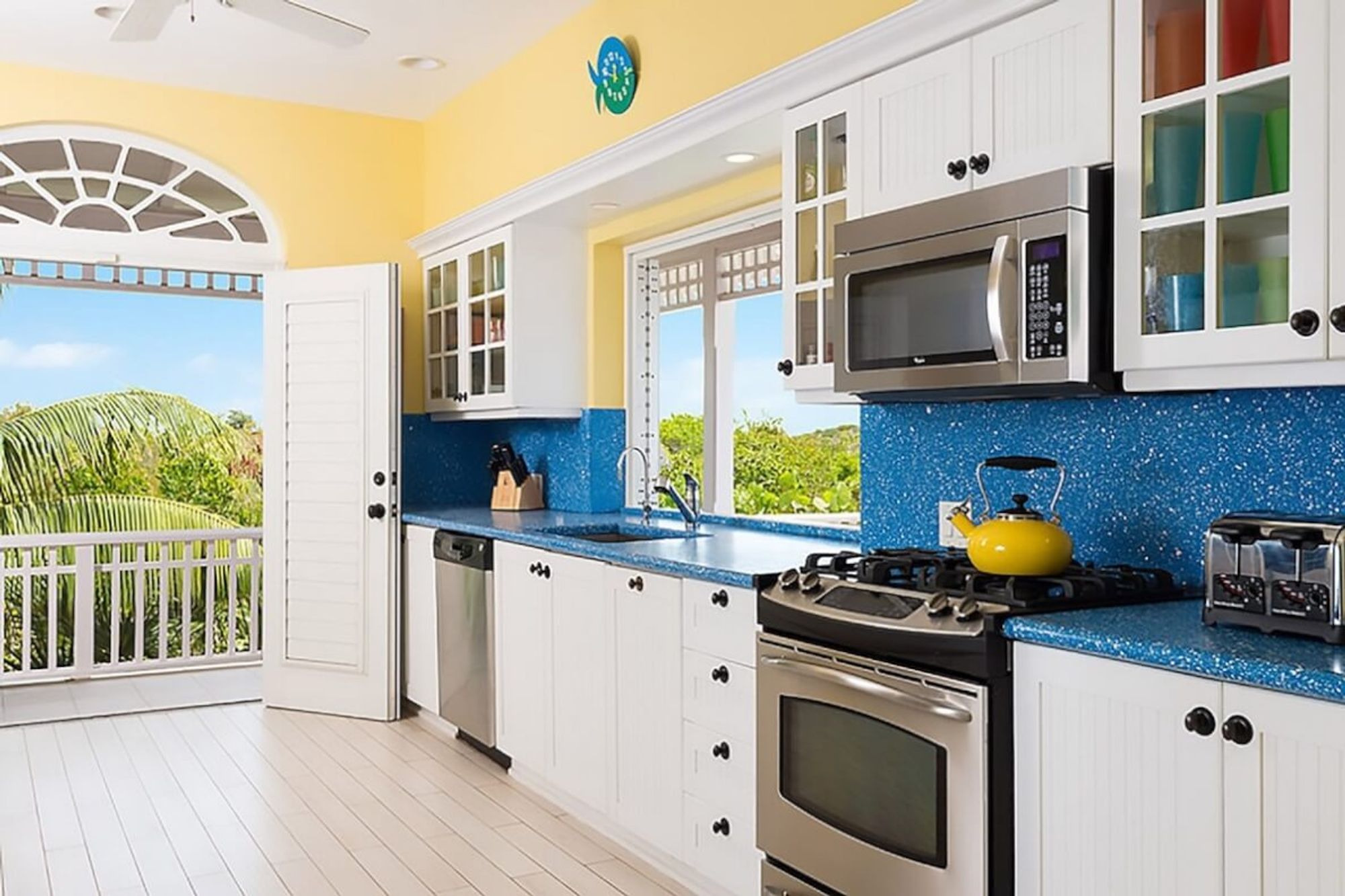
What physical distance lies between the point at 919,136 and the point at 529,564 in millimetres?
1991

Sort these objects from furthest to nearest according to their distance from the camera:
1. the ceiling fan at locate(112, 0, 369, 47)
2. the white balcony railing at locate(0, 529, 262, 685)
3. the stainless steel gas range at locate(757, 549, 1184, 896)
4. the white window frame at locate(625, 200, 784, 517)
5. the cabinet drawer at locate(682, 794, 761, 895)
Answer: the white balcony railing at locate(0, 529, 262, 685) → the white window frame at locate(625, 200, 784, 517) → the ceiling fan at locate(112, 0, 369, 47) → the cabinet drawer at locate(682, 794, 761, 895) → the stainless steel gas range at locate(757, 549, 1184, 896)

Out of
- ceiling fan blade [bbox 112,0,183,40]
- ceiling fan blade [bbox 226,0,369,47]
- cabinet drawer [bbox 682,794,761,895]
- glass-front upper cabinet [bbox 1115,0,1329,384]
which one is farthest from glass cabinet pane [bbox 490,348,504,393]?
glass-front upper cabinet [bbox 1115,0,1329,384]

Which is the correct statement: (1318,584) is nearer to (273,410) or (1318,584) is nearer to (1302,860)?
(1302,860)

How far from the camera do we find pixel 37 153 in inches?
200

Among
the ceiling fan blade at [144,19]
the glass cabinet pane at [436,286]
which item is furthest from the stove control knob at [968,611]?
the glass cabinet pane at [436,286]

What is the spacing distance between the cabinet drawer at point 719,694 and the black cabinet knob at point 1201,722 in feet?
3.90

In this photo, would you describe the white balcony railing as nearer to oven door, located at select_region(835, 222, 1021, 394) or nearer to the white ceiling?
the white ceiling

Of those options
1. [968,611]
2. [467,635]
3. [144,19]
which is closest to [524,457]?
[467,635]

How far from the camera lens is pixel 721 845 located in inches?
115

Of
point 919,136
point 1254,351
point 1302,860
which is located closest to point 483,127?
point 919,136

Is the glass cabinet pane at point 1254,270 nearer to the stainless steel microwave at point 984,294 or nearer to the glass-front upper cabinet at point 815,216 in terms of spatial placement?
the stainless steel microwave at point 984,294

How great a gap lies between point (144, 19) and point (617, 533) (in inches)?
88.2

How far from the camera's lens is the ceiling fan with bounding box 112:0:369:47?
10.8 feet

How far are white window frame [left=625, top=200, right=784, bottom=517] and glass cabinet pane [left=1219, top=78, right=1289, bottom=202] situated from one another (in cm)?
205
